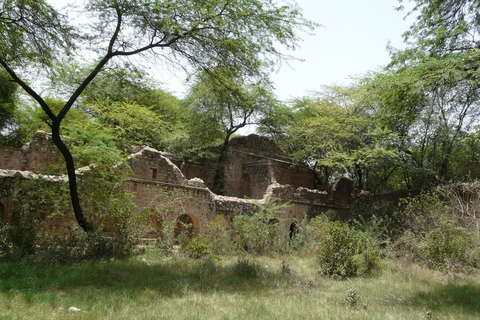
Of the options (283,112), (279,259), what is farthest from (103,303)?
(283,112)

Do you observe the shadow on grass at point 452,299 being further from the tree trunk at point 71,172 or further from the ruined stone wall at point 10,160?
the ruined stone wall at point 10,160

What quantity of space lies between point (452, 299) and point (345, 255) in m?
2.76

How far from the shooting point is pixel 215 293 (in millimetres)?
6391

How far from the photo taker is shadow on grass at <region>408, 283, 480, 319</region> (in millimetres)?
5984

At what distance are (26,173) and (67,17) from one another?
3.88 m

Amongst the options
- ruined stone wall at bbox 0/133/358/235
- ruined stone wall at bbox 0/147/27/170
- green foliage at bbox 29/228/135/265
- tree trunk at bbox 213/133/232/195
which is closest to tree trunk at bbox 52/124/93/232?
green foliage at bbox 29/228/135/265

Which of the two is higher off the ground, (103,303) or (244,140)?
(244,140)

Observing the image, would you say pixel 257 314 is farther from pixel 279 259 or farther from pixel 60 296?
pixel 279 259

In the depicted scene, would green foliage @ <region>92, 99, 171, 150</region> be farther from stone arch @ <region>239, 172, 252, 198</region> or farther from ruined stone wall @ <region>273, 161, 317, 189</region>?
ruined stone wall @ <region>273, 161, 317, 189</region>

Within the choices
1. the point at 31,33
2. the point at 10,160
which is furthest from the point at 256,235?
the point at 10,160

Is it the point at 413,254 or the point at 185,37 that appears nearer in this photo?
the point at 185,37

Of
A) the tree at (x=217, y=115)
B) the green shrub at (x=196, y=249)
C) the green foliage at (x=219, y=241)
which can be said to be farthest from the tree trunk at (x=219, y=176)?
the green shrub at (x=196, y=249)

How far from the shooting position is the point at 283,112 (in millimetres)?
20688

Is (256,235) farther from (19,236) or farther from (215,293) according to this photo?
(19,236)
